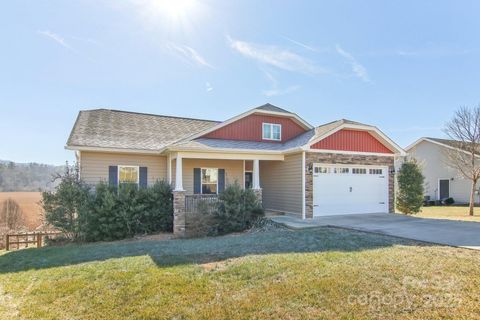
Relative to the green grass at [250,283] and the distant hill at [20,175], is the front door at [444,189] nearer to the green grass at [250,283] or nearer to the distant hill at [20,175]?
the green grass at [250,283]

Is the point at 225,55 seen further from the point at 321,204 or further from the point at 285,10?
the point at 321,204

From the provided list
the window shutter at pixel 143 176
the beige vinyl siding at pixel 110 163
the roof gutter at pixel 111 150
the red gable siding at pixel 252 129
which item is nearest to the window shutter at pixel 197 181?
the beige vinyl siding at pixel 110 163

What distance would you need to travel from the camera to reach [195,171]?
1461 centimetres

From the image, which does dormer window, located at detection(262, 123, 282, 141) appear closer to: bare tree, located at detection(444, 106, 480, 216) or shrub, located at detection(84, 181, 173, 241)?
shrub, located at detection(84, 181, 173, 241)

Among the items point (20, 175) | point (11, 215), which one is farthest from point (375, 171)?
point (20, 175)

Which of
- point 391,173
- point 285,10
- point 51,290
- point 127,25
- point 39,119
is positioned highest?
point 285,10

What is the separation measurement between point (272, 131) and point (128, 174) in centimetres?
753

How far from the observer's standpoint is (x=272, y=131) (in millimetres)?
16328

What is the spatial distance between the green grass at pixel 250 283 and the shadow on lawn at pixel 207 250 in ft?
0.10

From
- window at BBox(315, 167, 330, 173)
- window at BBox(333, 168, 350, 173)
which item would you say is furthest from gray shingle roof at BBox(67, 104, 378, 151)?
window at BBox(333, 168, 350, 173)

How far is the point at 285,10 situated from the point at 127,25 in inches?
238

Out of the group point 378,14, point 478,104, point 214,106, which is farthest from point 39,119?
point 478,104

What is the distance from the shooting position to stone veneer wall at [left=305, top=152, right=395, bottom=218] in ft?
43.1

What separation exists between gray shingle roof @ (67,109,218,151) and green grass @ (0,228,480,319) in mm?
6378
